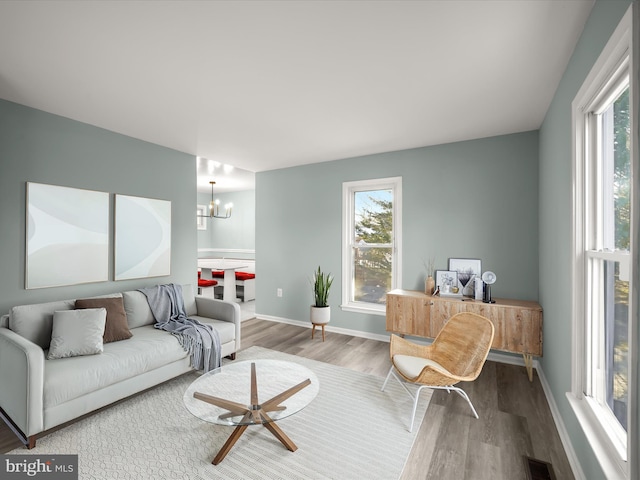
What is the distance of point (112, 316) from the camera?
2783mm

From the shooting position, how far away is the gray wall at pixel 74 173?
2.63m

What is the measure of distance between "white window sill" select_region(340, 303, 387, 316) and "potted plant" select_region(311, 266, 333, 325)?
0.29 m

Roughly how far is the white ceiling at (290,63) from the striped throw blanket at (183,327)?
1.75 meters

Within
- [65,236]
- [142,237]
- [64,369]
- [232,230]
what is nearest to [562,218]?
[64,369]

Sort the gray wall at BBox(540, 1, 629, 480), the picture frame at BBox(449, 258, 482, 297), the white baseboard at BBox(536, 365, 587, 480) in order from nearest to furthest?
the gray wall at BBox(540, 1, 629, 480), the white baseboard at BBox(536, 365, 587, 480), the picture frame at BBox(449, 258, 482, 297)

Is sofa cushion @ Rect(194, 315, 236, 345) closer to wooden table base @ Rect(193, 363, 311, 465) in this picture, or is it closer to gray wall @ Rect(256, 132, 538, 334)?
wooden table base @ Rect(193, 363, 311, 465)

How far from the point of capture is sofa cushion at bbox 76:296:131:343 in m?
2.70

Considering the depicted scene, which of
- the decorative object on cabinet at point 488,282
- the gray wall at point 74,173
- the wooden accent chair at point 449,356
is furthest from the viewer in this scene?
the decorative object on cabinet at point 488,282

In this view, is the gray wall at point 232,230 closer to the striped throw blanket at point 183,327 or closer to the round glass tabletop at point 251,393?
the striped throw blanket at point 183,327

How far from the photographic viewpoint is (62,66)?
6.89ft

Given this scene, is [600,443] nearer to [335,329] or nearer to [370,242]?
[370,242]

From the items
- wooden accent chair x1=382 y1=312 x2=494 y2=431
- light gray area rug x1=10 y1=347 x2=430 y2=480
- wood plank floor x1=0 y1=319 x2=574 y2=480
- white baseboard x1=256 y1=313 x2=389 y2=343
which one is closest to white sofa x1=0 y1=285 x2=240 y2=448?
light gray area rug x1=10 y1=347 x2=430 y2=480

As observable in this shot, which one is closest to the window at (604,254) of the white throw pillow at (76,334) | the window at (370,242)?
the window at (370,242)

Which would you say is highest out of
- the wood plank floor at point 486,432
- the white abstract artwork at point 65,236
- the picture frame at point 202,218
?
the picture frame at point 202,218
